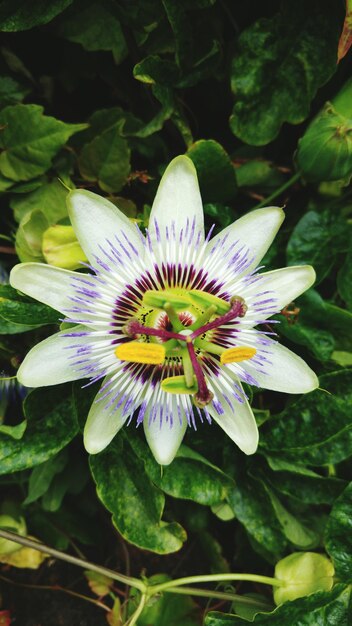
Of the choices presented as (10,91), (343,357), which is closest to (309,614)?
(343,357)

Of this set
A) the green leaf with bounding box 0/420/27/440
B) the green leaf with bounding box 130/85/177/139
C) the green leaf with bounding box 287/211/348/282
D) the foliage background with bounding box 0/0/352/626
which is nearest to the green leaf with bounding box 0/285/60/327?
the foliage background with bounding box 0/0/352/626

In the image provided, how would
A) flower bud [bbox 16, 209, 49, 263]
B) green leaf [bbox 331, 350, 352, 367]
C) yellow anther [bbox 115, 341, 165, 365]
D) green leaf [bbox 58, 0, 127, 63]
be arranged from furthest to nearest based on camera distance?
green leaf [bbox 331, 350, 352, 367], green leaf [bbox 58, 0, 127, 63], flower bud [bbox 16, 209, 49, 263], yellow anther [bbox 115, 341, 165, 365]

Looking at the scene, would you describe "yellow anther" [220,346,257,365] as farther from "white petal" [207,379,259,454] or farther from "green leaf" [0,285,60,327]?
"green leaf" [0,285,60,327]

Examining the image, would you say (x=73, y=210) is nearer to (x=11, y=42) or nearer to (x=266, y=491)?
(x=11, y=42)

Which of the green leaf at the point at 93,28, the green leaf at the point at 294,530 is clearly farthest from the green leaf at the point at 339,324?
the green leaf at the point at 93,28

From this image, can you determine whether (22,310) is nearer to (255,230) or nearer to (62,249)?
(62,249)

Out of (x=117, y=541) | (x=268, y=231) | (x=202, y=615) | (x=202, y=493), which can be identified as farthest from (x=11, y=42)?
(x=202, y=615)
